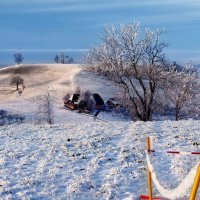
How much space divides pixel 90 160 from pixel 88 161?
142 millimetres

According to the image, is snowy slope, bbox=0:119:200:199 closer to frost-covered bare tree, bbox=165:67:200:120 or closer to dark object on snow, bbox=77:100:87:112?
frost-covered bare tree, bbox=165:67:200:120

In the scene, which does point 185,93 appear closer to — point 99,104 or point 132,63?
point 132,63

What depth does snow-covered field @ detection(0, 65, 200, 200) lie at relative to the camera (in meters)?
13.2

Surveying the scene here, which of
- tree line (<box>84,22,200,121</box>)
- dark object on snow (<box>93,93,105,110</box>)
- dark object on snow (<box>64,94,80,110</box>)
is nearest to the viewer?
tree line (<box>84,22,200,121</box>)

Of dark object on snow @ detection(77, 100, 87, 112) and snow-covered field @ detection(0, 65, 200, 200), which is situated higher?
snow-covered field @ detection(0, 65, 200, 200)

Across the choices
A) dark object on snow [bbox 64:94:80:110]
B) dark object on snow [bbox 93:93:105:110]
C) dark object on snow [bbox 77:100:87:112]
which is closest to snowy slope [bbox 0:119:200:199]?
dark object on snow [bbox 77:100:87:112]

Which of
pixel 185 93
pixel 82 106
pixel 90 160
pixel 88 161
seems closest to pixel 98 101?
pixel 82 106

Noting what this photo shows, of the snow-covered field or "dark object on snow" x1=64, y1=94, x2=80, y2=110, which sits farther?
"dark object on snow" x1=64, y1=94, x2=80, y2=110

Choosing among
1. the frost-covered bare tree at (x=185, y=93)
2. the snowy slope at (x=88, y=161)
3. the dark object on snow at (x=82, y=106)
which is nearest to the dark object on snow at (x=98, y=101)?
the dark object on snow at (x=82, y=106)

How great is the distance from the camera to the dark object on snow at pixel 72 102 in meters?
109

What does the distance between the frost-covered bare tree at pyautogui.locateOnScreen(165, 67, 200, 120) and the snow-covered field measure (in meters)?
30.1

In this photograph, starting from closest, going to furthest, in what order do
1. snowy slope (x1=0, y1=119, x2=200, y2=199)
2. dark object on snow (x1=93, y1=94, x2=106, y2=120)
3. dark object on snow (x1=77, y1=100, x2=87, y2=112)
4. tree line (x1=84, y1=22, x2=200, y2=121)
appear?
snowy slope (x1=0, y1=119, x2=200, y2=199) → tree line (x1=84, y1=22, x2=200, y2=121) → dark object on snow (x1=77, y1=100, x2=87, y2=112) → dark object on snow (x1=93, y1=94, x2=106, y2=120)

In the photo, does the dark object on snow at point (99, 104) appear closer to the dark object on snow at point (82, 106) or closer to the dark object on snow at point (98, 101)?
the dark object on snow at point (98, 101)

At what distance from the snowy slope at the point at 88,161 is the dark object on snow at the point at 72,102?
84.5m
